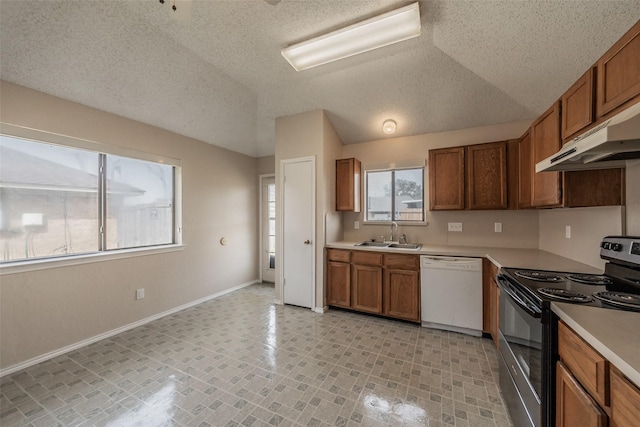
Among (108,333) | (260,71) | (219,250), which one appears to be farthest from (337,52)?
(108,333)

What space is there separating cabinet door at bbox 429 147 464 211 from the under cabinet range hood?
1365 mm

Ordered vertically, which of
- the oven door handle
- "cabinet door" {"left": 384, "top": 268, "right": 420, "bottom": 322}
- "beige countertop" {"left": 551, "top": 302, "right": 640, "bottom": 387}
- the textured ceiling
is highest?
the textured ceiling

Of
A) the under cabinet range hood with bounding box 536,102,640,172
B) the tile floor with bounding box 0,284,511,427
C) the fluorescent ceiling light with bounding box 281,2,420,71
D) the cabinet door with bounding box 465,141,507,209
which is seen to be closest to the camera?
the under cabinet range hood with bounding box 536,102,640,172

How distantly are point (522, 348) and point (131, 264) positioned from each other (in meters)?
3.86

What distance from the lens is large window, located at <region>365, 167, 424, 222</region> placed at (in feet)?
12.2

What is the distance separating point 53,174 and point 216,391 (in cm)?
265

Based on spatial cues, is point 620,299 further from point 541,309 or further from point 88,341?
point 88,341

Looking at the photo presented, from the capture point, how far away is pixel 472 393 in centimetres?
186

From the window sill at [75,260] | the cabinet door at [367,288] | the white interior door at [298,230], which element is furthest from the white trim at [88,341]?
the cabinet door at [367,288]

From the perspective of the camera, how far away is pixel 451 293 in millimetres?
2801

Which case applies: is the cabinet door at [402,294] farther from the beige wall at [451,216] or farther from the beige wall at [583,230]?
the beige wall at [583,230]

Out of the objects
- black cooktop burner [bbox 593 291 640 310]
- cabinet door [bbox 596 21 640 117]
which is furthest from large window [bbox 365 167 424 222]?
black cooktop burner [bbox 593 291 640 310]

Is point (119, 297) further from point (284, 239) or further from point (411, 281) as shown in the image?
point (411, 281)

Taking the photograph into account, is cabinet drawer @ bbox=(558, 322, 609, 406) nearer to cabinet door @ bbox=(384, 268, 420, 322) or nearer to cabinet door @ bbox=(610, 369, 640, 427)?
cabinet door @ bbox=(610, 369, 640, 427)
